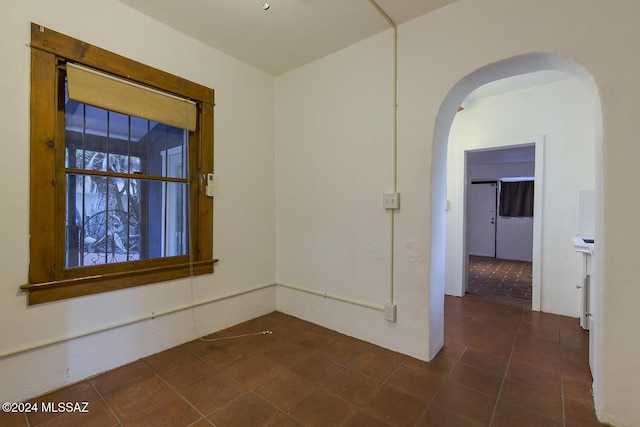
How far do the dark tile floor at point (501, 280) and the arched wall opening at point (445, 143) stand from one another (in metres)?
1.76

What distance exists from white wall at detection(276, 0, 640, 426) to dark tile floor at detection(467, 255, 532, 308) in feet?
3.17

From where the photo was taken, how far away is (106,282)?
6.55 ft

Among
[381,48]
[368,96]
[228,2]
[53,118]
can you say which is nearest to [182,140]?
[53,118]

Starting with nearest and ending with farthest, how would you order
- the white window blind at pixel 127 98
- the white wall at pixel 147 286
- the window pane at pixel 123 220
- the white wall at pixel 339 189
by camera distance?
the white wall at pixel 147 286
the white window blind at pixel 127 98
the window pane at pixel 123 220
the white wall at pixel 339 189

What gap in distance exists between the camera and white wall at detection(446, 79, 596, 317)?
3.01 metres

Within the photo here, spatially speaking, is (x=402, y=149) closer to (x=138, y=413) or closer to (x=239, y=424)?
(x=239, y=424)

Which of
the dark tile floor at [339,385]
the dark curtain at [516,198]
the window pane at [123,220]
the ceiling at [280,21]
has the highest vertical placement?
the ceiling at [280,21]

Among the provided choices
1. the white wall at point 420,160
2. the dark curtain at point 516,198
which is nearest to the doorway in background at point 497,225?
the dark curtain at point 516,198

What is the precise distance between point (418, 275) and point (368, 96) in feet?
5.01

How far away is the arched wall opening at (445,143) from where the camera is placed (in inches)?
65.7

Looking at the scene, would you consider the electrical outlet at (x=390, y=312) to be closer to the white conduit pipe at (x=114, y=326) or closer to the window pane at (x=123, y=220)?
the white conduit pipe at (x=114, y=326)

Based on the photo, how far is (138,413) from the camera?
5.21 feet

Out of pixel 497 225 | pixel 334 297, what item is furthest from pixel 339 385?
pixel 497 225

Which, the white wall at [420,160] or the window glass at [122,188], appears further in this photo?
the window glass at [122,188]
